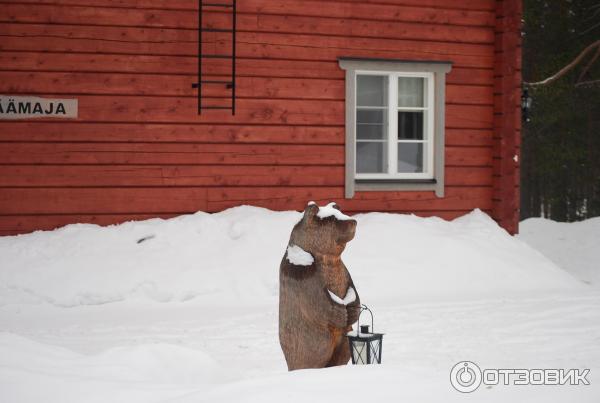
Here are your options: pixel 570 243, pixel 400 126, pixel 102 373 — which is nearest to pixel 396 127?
pixel 400 126

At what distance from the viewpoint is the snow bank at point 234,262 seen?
33.7ft

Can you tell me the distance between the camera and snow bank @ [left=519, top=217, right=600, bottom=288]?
14.9 m

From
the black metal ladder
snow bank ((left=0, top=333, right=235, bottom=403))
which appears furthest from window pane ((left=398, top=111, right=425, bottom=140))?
snow bank ((left=0, top=333, right=235, bottom=403))

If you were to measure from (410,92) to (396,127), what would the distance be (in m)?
0.57

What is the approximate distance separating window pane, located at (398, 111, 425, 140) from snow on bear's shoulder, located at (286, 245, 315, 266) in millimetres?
6724

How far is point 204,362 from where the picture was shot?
6.98 metres

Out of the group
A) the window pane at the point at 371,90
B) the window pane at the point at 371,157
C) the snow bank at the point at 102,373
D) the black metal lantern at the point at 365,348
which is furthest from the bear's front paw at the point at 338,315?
the window pane at the point at 371,90

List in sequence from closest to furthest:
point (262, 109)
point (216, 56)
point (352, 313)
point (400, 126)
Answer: point (352, 313) → point (216, 56) → point (262, 109) → point (400, 126)

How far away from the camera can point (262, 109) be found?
39.2 feet

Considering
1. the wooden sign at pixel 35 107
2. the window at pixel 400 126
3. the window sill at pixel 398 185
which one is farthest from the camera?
the window at pixel 400 126

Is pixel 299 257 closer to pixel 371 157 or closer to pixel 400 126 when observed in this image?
pixel 371 157
